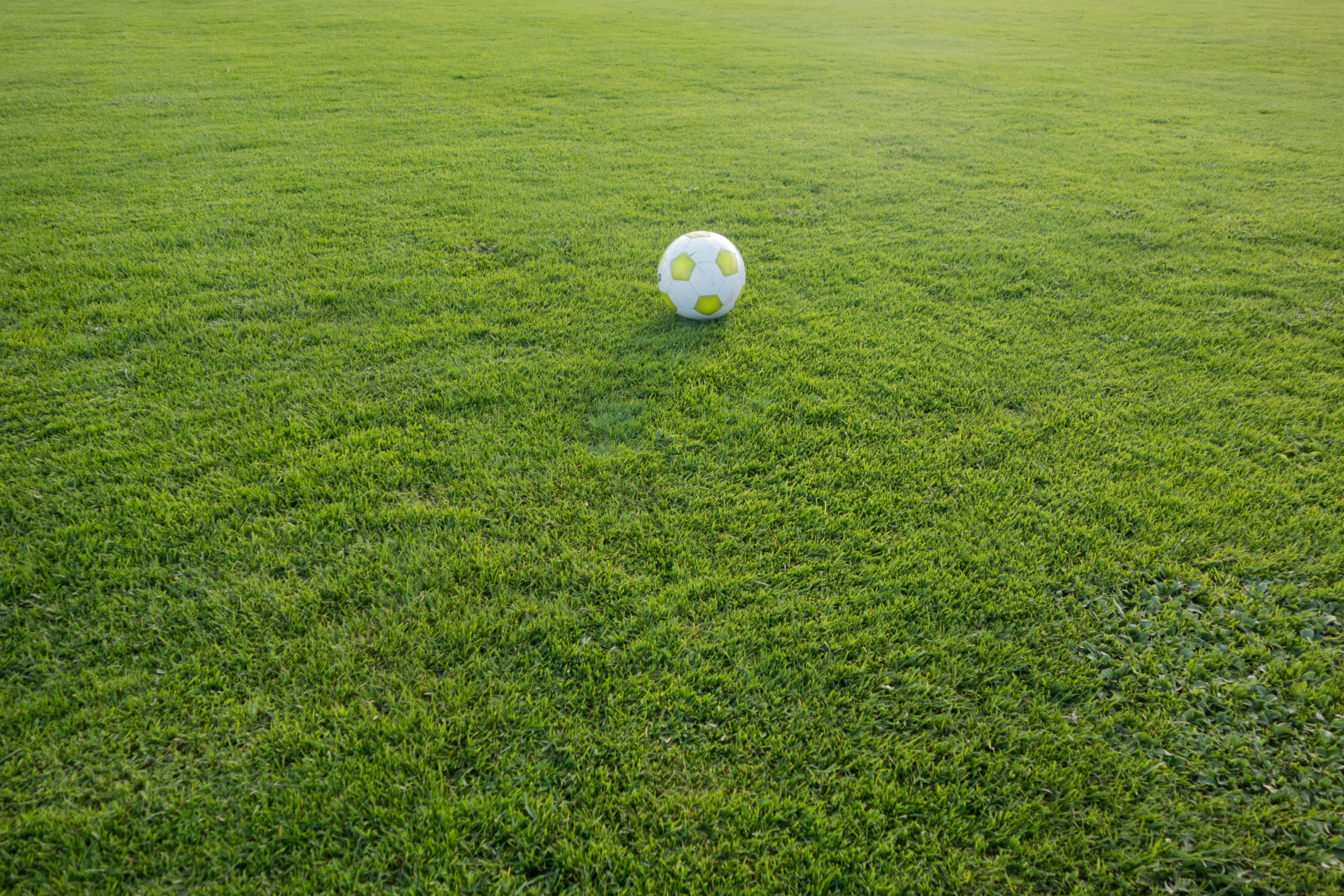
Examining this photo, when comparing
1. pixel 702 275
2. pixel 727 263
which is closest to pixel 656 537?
pixel 702 275

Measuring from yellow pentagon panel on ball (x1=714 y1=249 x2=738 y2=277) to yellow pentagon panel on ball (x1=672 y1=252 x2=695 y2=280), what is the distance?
168mm

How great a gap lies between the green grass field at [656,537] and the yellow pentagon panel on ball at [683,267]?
36 centimetres

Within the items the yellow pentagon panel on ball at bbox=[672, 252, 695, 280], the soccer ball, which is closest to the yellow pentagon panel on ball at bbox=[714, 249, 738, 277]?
the soccer ball

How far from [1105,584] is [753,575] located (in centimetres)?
157

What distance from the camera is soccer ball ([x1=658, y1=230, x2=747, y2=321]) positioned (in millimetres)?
4629

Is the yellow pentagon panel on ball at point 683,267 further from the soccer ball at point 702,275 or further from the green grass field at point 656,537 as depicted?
the green grass field at point 656,537

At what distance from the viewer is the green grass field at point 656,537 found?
2.16 m

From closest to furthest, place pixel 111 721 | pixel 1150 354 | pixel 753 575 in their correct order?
pixel 111 721
pixel 753 575
pixel 1150 354

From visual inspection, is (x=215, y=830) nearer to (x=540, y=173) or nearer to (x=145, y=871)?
(x=145, y=871)

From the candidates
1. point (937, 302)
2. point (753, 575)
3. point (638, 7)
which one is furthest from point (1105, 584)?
point (638, 7)

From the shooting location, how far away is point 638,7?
68.0ft

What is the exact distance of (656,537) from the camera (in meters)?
3.14

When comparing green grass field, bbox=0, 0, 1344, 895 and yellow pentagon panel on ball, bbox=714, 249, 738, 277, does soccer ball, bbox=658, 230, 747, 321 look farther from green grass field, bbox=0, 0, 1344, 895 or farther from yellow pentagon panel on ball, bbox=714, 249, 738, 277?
green grass field, bbox=0, 0, 1344, 895

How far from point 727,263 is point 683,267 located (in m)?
0.30
